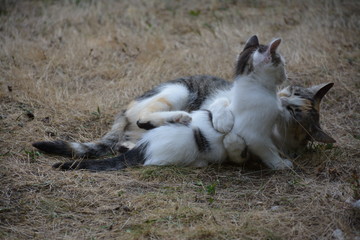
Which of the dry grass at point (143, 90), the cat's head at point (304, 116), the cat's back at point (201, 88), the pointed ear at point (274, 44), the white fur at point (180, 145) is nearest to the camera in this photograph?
the dry grass at point (143, 90)

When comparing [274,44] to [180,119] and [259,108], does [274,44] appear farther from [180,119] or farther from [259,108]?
[180,119]

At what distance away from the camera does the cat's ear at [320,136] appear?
410cm

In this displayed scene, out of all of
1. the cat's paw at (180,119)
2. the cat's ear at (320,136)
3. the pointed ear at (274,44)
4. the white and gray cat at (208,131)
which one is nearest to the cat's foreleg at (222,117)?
the white and gray cat at (208,131)

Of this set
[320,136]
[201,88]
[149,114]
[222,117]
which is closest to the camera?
[222,117]

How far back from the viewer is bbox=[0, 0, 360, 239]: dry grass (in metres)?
3.23

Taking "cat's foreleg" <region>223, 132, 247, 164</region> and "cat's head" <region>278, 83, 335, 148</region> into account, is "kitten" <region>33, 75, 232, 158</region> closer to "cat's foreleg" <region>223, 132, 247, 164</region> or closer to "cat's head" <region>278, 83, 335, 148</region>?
"cat's foreleg" <region>223, 132, 247, 164</region>

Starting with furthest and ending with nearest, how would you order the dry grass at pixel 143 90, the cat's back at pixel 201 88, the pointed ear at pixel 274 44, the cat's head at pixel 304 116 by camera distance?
the cat's back at pixel 201 88 → the cat's head at pixel 304 116 → the pointed ear at pixel 274 44 → the dry grass at pixel 143 90

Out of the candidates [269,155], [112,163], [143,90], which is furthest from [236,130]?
[143,90]

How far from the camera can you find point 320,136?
13.6 feet

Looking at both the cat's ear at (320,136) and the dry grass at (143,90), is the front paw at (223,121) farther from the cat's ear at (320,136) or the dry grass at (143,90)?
the cat's ear at (320,136)

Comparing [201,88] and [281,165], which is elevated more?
[201,88]

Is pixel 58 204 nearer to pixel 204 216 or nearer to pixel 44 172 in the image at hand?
pixel 44 172

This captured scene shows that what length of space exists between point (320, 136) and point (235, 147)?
0.83m

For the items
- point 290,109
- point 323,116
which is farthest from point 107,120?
point 323,116
